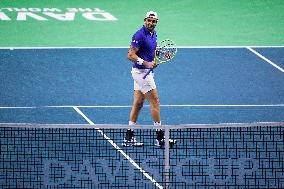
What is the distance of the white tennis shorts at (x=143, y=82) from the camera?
671 inches

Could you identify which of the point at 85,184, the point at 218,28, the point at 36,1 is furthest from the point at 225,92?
the point at 36,1

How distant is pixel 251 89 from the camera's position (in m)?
21.5

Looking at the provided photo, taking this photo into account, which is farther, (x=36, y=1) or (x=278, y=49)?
(x=36, y=1)

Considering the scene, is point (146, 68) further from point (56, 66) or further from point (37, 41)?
point (37, 41)

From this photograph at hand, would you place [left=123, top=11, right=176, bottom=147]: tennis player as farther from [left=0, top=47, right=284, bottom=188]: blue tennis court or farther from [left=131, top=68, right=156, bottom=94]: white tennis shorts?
[left=0, top=47, right=284, bottom=188]: blue tennis court

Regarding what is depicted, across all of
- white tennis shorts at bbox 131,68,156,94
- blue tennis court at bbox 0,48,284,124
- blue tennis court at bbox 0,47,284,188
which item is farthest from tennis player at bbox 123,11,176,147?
blue tennis court at bbox 0,48,284,124

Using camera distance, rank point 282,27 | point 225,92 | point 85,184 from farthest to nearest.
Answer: point 282,27 < point 225,92 < point 85,184

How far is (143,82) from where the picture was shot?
17094 mm

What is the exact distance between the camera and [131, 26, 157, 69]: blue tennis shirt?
1694cm

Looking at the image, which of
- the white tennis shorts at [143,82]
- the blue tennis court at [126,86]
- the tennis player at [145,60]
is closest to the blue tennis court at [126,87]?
the blue tennis court at [126,86]

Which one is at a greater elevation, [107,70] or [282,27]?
[282,27]

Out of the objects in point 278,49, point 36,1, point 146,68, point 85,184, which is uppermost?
point 36,1

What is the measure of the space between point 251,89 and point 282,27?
6067mm

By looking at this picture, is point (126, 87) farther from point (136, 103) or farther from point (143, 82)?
point (143, 82)
